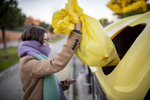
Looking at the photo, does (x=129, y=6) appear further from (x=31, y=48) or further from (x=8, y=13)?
(x=8, y=13)

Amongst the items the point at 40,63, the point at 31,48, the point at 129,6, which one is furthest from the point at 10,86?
the point at 129,6

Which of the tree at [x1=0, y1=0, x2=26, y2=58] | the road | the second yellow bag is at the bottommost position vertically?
the road

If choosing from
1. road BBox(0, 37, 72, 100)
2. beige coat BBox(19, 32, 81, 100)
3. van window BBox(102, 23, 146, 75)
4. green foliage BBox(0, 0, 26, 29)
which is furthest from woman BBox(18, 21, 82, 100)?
green foliage BBox(0, 0, 26, 29)

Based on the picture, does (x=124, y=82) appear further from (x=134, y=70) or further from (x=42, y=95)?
(x=42, y=95)

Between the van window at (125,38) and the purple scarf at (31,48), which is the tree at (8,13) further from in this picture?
the van window at (125,38)

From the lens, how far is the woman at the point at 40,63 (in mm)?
967

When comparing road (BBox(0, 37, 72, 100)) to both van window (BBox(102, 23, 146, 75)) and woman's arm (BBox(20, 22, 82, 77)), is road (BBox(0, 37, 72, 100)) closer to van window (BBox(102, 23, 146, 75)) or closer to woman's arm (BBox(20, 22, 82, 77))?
woman's arm (BBox(20, 22, 82, 77))

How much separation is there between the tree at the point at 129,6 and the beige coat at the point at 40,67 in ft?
24.3

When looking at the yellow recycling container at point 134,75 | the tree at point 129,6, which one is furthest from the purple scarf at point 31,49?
the tree at point 129,6

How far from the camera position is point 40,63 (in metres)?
1.04

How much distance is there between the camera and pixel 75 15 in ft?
3.13

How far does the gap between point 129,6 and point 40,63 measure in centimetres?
779

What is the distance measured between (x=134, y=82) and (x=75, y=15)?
2.66ft

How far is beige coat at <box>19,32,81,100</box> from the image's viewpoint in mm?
961
